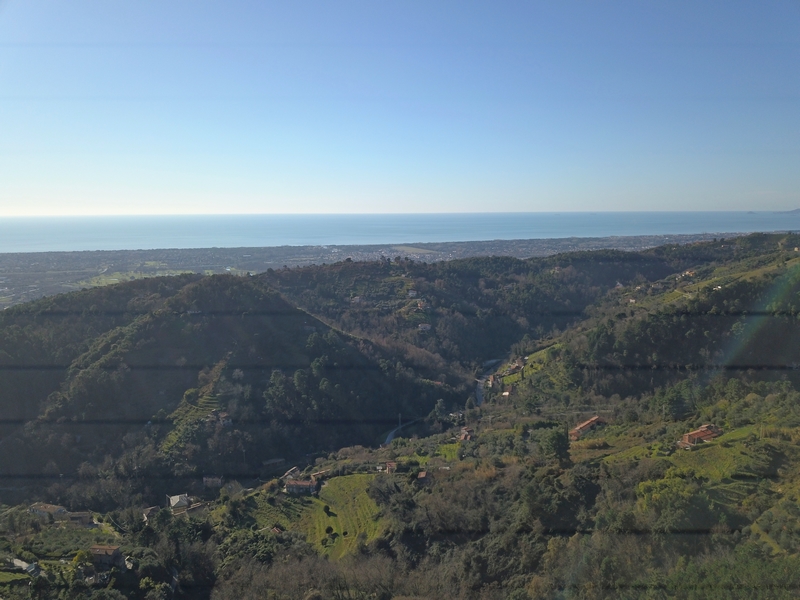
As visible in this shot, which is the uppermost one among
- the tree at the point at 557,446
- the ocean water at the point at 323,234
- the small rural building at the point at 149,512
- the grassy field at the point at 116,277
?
the ocean water at the point at 323,234

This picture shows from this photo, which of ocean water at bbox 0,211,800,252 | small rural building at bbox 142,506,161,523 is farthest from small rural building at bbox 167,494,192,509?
ocean water at bbox 0,211,800,252

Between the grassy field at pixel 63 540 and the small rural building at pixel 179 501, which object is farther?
the small rural building at pixel 179 501

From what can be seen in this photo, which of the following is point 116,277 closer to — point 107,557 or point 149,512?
point 149,512

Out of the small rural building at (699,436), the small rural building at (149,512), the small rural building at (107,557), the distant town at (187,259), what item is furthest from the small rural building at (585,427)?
the distant town at (187,259)

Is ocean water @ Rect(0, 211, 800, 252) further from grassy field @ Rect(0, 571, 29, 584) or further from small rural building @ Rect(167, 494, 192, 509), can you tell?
grassy field @ Rect(0, 571, 29, 584)

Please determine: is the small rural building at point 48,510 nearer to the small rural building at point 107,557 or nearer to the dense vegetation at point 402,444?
the dense vegetation at point 402,444

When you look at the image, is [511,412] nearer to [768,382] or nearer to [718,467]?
[768,382]
